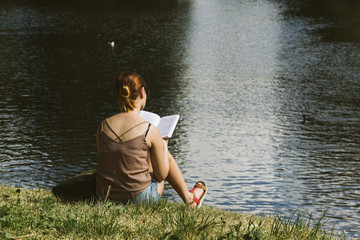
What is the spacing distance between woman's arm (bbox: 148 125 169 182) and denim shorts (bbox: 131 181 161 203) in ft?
0.67

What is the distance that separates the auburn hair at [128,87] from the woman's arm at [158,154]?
1.25 feet

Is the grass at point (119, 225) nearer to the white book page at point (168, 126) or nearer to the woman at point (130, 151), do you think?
the woman at point (130, 151)

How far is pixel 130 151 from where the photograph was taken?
6.05 meters

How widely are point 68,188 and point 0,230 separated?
5.20ft

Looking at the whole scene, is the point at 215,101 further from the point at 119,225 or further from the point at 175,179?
the point at 119,225

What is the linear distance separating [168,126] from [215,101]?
821 inches

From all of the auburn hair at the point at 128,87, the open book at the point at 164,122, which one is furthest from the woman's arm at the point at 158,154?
the auburn hair at the point at 128,87

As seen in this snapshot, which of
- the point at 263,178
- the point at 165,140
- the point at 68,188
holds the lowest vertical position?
the point at 263,178

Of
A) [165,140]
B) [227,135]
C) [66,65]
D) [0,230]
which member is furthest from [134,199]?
[66,65]

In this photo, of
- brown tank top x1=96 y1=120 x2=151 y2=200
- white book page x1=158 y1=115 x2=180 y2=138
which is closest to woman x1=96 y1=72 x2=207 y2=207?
brown tank top x1=96 y1=120 x2=151 y2=200

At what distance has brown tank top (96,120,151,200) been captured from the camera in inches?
238

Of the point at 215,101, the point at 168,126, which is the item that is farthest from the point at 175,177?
the point at 215,101

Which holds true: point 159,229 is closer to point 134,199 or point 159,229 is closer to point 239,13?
point 134,199

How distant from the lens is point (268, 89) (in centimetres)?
3045
